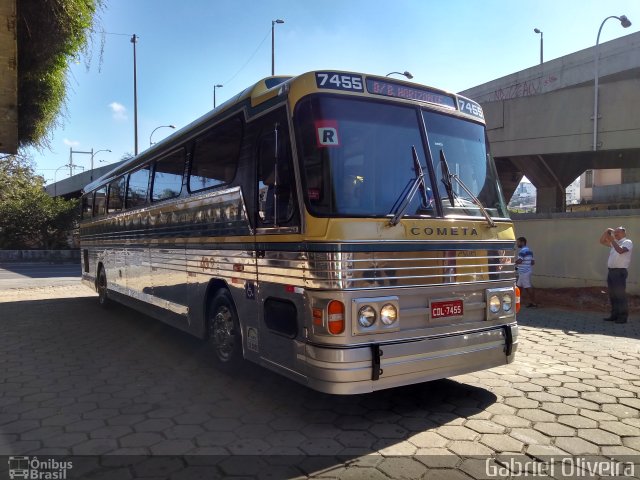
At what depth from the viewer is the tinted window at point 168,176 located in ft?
22.8

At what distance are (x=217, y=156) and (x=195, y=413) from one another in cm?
290

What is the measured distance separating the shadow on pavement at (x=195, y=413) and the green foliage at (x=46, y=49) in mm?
4200

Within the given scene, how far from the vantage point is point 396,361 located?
13.6 ft

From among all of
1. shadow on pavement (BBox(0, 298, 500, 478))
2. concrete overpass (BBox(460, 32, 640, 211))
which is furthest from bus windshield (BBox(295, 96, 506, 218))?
concrete overpass (BBox(460, 32, 640, 211))

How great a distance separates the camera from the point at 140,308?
29.1 feet

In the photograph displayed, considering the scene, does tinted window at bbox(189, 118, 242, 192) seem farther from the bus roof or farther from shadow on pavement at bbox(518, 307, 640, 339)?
shadow on pavement at bbox(518, 307, 640, 339)

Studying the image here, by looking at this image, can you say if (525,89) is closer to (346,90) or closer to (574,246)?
(574,246)

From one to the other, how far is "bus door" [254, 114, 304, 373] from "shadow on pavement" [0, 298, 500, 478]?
63cm

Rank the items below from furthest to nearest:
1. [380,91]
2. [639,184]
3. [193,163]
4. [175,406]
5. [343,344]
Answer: [639,184]
[193,163]
[175,406]
[380,91]
[343,344]

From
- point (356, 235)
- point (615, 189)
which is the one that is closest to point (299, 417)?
point (356, 235)

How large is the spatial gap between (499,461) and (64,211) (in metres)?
35.5

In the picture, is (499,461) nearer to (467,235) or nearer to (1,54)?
(467,235)

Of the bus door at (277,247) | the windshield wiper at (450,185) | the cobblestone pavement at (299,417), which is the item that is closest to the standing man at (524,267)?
the cobblestone pavement at (299,417)

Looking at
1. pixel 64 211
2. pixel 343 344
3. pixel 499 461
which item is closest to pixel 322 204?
pixel 343 344
